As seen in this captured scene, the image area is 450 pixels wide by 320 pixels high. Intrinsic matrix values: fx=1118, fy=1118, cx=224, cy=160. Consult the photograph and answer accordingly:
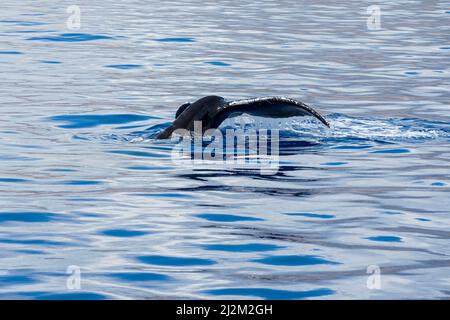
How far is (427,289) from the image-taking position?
662cm

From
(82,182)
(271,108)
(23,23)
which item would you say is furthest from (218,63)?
(82,182)

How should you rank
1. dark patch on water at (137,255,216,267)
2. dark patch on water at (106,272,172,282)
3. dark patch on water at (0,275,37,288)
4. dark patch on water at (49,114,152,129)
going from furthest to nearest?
dark patch on water at (49,114,152,129) < dark patch on water at (137,255,216,267) < dark patch on water at (106,272,172,282) < dark patch on water at (0,275,37,288)

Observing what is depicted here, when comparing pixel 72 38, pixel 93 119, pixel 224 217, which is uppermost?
pixel 72 38

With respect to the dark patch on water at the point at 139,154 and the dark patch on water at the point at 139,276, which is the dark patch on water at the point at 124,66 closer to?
the dark patch on water at the point at 139,154

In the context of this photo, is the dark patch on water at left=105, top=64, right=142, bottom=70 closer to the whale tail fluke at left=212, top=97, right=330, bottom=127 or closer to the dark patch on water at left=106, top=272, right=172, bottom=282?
the whale tail fluke at left=212, top=97, right=330, bottom=127

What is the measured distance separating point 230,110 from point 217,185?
880 mm

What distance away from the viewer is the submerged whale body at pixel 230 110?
9.66m

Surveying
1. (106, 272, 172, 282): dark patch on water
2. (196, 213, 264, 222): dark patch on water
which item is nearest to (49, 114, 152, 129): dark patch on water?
(196, 213, 264, 222): dark patch on water

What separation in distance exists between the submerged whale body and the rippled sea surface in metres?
0.44

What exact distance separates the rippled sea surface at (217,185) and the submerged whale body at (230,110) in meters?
0.44

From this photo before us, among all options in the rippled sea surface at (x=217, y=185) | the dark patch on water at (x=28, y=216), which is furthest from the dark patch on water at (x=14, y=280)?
the dark patch on water at (x=28, y=216)

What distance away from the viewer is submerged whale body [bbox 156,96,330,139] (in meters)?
9.66

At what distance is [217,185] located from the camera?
9.36 metres

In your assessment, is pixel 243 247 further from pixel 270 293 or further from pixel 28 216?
pixel 28 216
